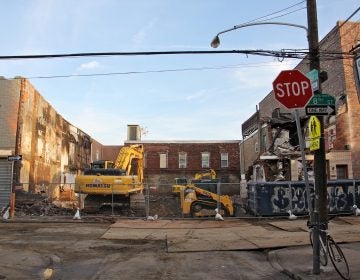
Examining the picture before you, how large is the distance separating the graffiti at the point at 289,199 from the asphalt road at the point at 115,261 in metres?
8.02

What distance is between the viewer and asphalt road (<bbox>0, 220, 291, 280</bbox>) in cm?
948

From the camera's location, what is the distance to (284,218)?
20.7m

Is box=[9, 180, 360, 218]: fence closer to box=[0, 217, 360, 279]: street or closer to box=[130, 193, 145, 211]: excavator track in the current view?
box=[130, 193, 145, 211]: excavator track

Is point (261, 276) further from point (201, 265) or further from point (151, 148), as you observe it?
point (151, 148)

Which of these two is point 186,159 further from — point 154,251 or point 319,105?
point 319,105

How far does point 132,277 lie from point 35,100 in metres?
23.9

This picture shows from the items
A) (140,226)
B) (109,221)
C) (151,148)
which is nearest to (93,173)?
(109,221)

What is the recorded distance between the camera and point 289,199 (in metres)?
20.9

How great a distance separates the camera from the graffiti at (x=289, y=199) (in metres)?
20.8

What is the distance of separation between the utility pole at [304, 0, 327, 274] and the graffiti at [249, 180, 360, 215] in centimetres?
1112

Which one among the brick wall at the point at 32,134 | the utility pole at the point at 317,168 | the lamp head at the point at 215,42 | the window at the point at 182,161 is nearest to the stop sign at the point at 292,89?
the utility pole at the point at 317,168

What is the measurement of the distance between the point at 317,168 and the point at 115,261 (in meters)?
5.30

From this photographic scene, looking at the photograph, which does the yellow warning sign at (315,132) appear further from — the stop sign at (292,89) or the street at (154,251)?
the street at (154,251)

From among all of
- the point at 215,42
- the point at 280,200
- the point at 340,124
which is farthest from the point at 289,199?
the point at 340,124
